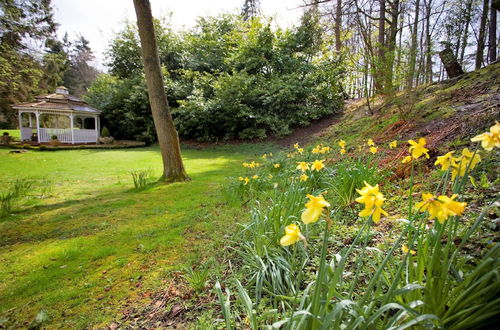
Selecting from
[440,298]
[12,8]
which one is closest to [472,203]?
[440,298]

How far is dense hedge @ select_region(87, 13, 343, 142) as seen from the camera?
10805mm

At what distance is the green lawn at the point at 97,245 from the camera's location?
1.66 meters

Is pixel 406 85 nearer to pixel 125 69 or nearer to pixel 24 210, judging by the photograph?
pixel 24 210

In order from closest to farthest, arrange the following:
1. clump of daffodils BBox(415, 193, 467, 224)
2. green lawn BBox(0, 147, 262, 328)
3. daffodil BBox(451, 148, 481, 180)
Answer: clump of daffodils BBox(415, 193, 467, 224) → daffodil BBox(451, 148, 481, 180) → green lawn BBox(0, 147, 262, 328)

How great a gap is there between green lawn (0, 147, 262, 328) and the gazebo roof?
12212mm

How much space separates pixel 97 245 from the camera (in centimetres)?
249

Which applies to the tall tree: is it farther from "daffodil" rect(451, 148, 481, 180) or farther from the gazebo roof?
"daffodil" rect(451, 148, 481, 180)

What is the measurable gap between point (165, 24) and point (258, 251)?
18.9 meters

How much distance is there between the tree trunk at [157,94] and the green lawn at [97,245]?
0.54 metres

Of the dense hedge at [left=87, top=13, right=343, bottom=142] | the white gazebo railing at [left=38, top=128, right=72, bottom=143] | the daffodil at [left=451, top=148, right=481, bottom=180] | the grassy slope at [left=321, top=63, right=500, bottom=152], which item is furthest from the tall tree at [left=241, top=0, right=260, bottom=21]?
the daffodil at [left=451, top=148, right=481, bottom=180]

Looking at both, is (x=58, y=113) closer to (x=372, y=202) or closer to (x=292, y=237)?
(x=292, y=237)

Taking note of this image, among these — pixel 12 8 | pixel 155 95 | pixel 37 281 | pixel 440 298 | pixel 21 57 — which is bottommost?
pixel 37 281

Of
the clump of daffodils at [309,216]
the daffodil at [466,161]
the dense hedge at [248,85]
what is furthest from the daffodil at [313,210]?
the dense hedge at [248,85]

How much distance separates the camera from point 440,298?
917mm
